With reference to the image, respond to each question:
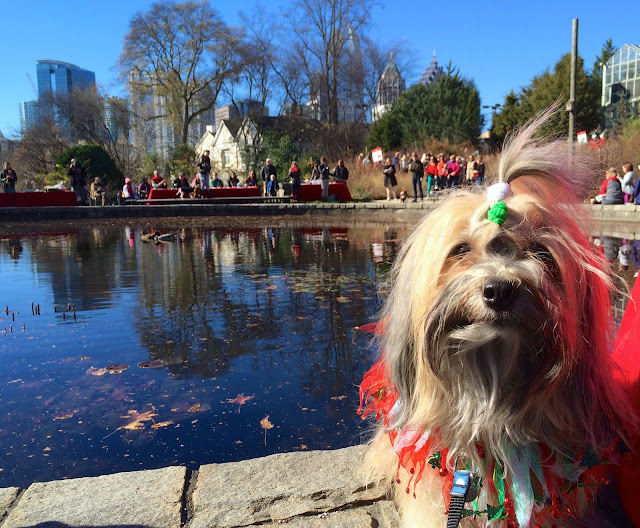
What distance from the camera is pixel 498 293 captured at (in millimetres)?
1657

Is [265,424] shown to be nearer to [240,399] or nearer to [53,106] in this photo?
[240,399]

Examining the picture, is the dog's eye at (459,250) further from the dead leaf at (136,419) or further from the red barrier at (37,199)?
the red barrier at (37,199)

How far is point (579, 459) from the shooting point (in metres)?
1.87

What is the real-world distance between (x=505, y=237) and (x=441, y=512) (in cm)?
104

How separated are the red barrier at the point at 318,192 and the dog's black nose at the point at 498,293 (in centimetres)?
2534

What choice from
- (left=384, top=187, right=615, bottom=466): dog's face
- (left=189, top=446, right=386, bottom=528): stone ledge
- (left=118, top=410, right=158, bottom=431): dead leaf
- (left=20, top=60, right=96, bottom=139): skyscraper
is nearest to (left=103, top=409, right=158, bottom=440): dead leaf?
(left=118, top=410, right=158, bottom=431): dead leaf

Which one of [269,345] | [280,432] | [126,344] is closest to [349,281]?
[269,345]

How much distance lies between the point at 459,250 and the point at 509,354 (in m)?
0.37

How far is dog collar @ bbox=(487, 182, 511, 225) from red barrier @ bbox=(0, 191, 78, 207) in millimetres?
27277

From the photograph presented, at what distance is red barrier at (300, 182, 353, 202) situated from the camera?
26859 millimetres

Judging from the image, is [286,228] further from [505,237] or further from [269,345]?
[505,237]

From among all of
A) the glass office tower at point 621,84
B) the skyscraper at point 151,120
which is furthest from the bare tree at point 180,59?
the glass office tower at point 621,84

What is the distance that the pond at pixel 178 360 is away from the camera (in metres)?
3.30

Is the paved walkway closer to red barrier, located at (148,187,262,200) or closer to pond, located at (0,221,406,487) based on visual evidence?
pond, located at (0,221,406,487)
